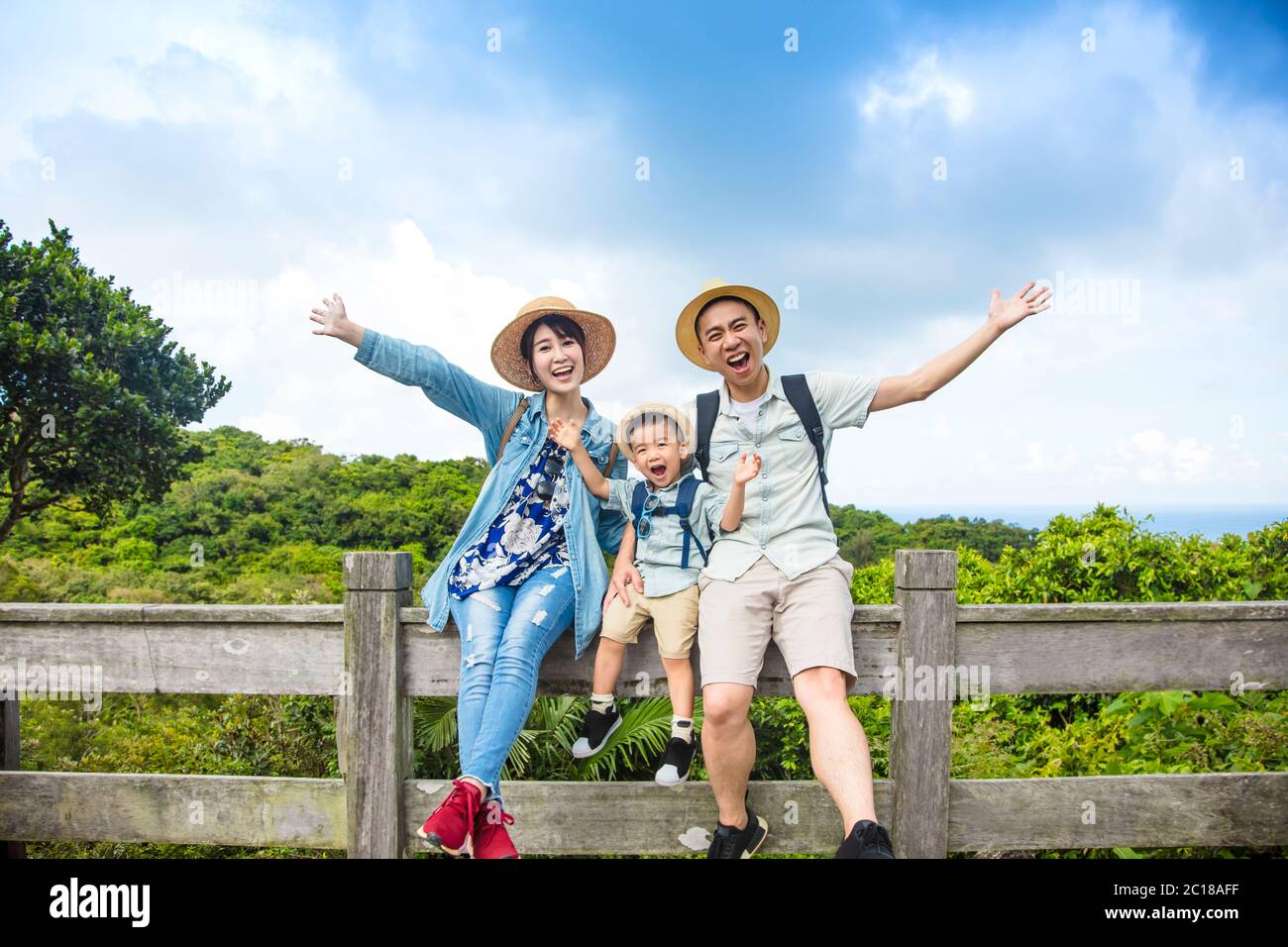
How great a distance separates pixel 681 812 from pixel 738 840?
0.31 metres

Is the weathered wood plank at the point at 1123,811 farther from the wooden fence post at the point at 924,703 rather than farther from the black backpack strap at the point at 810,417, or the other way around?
the black backpack strap at the point at 810,417

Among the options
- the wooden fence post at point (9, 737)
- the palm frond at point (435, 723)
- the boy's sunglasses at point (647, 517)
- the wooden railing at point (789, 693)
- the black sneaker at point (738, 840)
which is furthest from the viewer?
the palm frond at point (435, 723)

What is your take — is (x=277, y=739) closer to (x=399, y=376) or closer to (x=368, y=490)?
(x=399, y=376)

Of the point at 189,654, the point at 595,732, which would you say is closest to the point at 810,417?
the point at 595,732

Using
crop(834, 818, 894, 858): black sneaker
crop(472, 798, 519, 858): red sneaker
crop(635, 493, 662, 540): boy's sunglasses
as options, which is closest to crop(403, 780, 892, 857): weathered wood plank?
crop(472, 798, 519, 858): red sneaker

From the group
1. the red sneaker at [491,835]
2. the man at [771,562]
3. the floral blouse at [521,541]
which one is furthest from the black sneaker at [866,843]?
the floral blouse at [521,541]

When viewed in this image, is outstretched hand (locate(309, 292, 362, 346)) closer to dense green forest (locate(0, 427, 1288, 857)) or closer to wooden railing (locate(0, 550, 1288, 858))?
wooden railing (locate(0, 550, 1288, 858))

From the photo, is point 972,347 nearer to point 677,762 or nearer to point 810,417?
point 810,417

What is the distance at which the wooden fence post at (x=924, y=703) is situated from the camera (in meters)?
3.14

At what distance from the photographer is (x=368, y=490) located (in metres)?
12.6

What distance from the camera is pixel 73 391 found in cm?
1011

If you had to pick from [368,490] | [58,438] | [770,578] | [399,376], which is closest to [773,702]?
[770,578]

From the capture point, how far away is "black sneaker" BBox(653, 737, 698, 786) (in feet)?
9.82

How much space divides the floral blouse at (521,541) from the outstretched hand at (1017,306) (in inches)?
67.1
